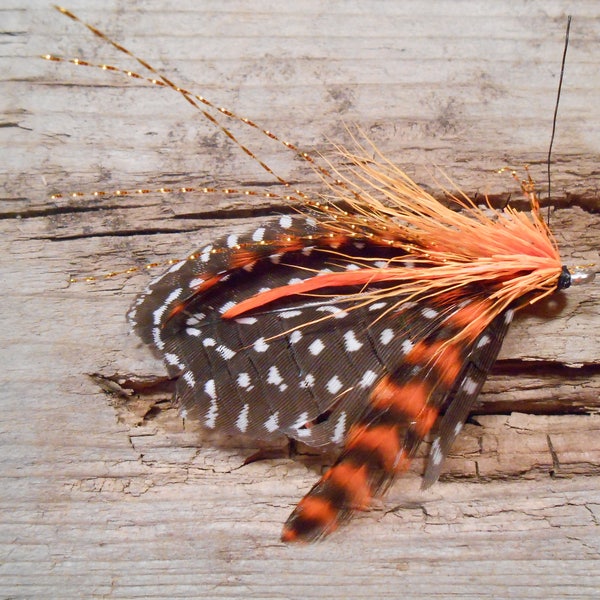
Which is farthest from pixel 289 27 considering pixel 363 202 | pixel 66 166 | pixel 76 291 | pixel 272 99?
pixel 76 291

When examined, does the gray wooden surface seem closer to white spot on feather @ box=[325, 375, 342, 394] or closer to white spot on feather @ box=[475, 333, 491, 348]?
white spot on feather @ box=[475, 333, 491, 348]

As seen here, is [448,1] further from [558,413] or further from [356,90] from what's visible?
[558,413]

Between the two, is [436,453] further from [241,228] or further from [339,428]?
[241,228]

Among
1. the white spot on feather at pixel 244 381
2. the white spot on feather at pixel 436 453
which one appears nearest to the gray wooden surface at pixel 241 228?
the white spot on feather at pixel 436 453

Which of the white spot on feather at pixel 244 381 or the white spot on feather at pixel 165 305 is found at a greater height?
the white spot on feather at pixel 165 305

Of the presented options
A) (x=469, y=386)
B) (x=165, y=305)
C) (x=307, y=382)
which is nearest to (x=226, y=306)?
(x=165, y=305)

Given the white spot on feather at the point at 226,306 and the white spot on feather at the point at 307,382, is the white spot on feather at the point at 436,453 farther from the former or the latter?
the white spot on feather at the point at 226,306

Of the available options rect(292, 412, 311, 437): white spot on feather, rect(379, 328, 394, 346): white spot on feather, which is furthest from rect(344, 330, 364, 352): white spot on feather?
rect(292, 412, 311, 437): white spot on feather

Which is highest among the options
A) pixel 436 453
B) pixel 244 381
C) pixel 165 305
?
pixel 165 305

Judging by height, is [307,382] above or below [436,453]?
above
